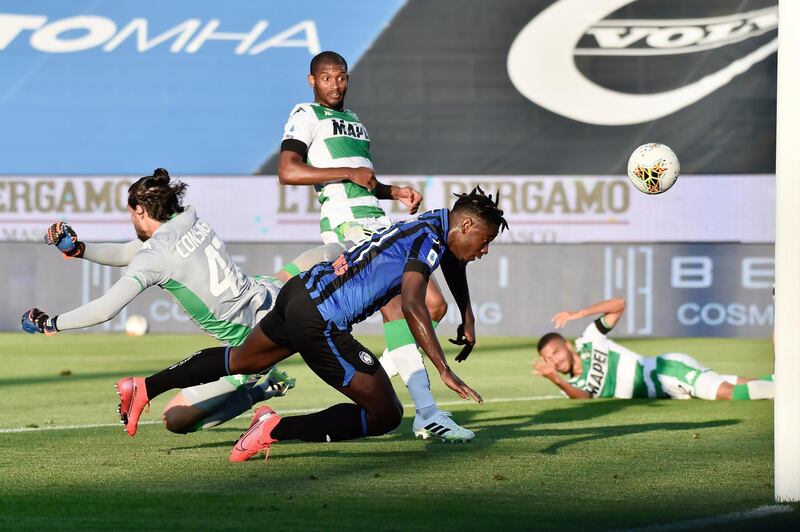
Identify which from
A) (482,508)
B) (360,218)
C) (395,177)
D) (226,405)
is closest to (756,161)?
(395,177)

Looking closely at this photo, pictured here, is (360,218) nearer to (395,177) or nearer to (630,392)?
(630,392)

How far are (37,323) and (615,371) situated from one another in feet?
18.8

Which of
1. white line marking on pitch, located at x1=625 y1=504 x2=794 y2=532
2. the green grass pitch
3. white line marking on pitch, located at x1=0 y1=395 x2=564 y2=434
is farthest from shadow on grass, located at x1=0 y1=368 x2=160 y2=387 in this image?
white line marking on pitch, located at x1=625 y1=504 x2=794 y2=532

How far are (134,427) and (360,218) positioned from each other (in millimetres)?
2276

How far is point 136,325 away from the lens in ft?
68.4

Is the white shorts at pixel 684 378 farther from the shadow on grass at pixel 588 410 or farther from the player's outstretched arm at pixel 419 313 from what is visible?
the player's outstretched arm at pixel 419 313

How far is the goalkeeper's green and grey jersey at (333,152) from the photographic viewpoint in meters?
8.71

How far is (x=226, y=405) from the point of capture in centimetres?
789

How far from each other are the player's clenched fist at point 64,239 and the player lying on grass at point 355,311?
4.64 ft

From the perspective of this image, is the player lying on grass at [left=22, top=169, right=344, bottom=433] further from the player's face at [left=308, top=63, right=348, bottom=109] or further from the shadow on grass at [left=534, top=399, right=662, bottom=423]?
the shadow on grass at [left=534, top=399, right=662, bottom=423]

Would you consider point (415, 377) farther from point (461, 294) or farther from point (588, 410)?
point (588, 410)

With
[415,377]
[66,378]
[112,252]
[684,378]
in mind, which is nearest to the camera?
[415,377]

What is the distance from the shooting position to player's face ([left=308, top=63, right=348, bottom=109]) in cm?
870

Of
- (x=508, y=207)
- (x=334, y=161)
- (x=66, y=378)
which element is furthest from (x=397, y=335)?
(x=508, y=207)
